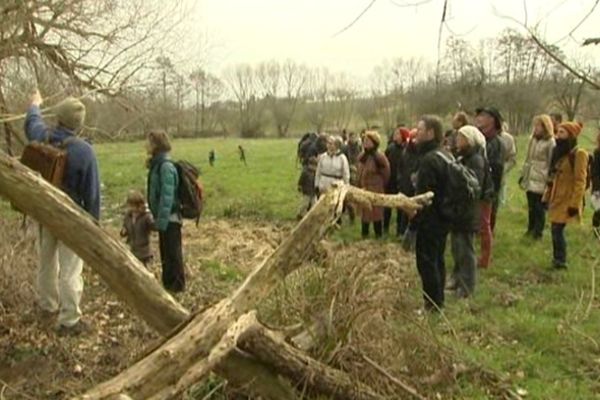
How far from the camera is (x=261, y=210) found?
46.4ft

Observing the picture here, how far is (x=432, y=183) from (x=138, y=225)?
3425mm

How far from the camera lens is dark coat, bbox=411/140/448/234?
21.3 ft

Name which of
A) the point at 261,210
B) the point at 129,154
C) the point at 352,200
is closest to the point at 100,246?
the point at 352,200

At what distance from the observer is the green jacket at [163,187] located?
23.2 feet

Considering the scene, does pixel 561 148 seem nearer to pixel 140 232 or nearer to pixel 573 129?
pixel 573 129

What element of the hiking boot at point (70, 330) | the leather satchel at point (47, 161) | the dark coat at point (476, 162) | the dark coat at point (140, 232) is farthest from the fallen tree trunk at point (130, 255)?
the dark coat at point (140, 232)

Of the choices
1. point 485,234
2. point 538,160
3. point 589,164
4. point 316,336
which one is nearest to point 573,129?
point 589,164

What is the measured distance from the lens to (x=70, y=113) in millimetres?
6102

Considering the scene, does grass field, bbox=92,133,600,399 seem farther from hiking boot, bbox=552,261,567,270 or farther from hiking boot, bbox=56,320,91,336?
hiking boot, bbox=56,320,91,336

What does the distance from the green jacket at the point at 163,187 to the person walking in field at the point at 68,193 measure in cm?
95

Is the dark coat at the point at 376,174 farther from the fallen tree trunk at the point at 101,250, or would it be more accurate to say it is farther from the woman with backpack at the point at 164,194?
the fallen tree trunk at the point at 101,250

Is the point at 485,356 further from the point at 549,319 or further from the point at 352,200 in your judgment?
the point at 352,200

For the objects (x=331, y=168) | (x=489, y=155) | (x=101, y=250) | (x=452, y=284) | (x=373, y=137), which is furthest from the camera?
(x=331, y=168)

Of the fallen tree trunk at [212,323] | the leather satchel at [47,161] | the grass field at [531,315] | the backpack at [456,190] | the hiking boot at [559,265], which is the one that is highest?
the leather satchel at [47,161]
